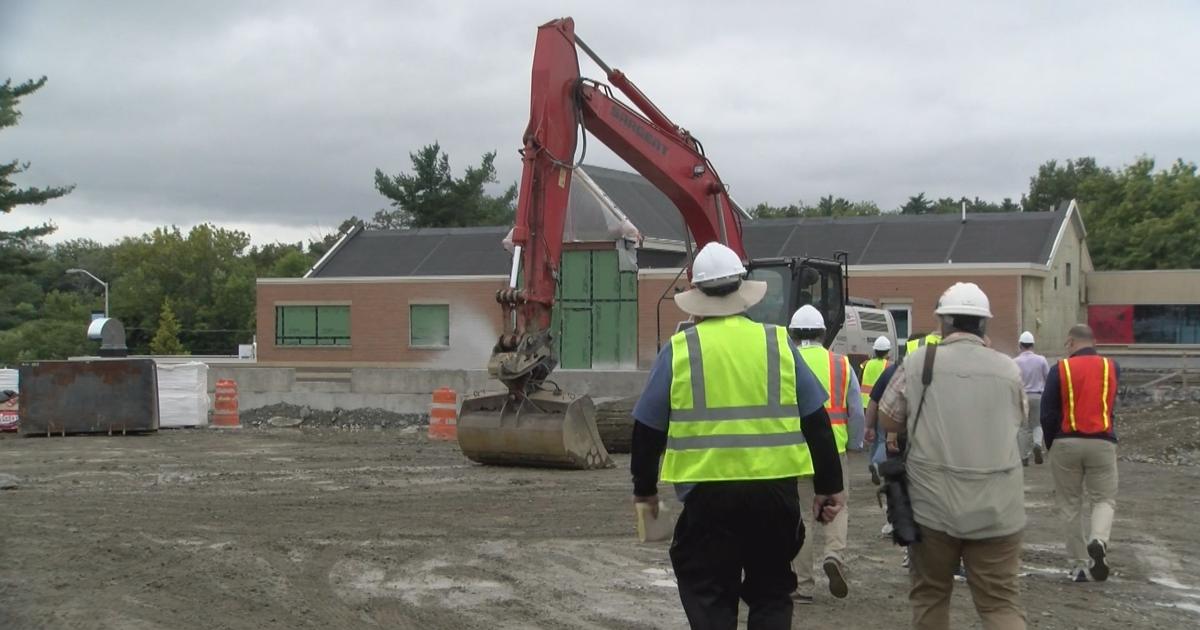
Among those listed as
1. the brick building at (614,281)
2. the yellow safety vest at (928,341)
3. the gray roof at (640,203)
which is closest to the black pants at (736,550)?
the yellow safety vest at (928,341)

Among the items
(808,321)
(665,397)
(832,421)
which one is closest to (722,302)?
(665,397)

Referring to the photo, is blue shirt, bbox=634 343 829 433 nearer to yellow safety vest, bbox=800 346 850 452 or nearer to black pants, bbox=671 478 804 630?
black pants, bbox=671 478 804 630

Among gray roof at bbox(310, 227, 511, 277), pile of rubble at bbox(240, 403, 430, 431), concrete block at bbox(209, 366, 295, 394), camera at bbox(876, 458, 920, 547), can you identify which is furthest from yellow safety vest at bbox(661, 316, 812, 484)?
gray roof at bbox(310, 227, 511, 277)

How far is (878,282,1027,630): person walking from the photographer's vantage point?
6.02 metres

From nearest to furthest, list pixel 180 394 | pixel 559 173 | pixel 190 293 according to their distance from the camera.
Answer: pixel 559 173 → pixel 180 394 → pixel 190 293

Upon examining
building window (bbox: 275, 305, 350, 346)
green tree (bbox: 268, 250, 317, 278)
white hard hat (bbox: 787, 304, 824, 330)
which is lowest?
white hard hat (bbox: 787, 304, 824, 330)

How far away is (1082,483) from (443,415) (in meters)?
15.5

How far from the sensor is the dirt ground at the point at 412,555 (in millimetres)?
8180

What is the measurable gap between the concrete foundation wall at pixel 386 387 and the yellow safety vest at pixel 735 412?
792 inches

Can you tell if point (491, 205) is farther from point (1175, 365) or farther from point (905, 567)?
point (905, 567)

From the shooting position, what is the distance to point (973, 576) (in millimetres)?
6121

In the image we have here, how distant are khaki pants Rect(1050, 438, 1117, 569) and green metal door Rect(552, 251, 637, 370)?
30946mm

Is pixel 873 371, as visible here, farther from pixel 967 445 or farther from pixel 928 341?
pixel 967 445

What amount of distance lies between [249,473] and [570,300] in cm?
2449
